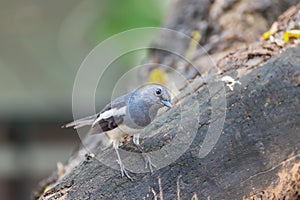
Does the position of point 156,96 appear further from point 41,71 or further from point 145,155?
point 41,71

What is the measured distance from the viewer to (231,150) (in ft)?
6.29

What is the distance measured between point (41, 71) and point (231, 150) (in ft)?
10.7

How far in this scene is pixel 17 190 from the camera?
16.6 feet

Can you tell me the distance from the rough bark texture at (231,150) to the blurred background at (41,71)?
262cm

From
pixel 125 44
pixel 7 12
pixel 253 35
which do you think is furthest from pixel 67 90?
pixel 253 35

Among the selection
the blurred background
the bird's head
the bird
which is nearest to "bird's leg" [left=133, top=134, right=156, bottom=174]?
the bird

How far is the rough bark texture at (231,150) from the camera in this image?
1.86 metres

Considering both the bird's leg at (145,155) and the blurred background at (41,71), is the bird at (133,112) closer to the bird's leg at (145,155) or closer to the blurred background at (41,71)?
the bird's leg at (145,155)

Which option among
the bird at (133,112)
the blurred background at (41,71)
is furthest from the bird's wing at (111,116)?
the blurred background at (41,71)

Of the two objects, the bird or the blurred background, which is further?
the blurred background

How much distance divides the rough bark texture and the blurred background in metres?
2.62

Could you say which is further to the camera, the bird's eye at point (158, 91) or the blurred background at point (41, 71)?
the blurred background at point (41, 71)

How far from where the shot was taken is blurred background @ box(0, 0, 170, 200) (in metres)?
4.68

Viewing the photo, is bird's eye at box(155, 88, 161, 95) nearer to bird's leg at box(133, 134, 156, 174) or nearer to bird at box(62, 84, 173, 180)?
bird at box(62, 84, 173, 180)
